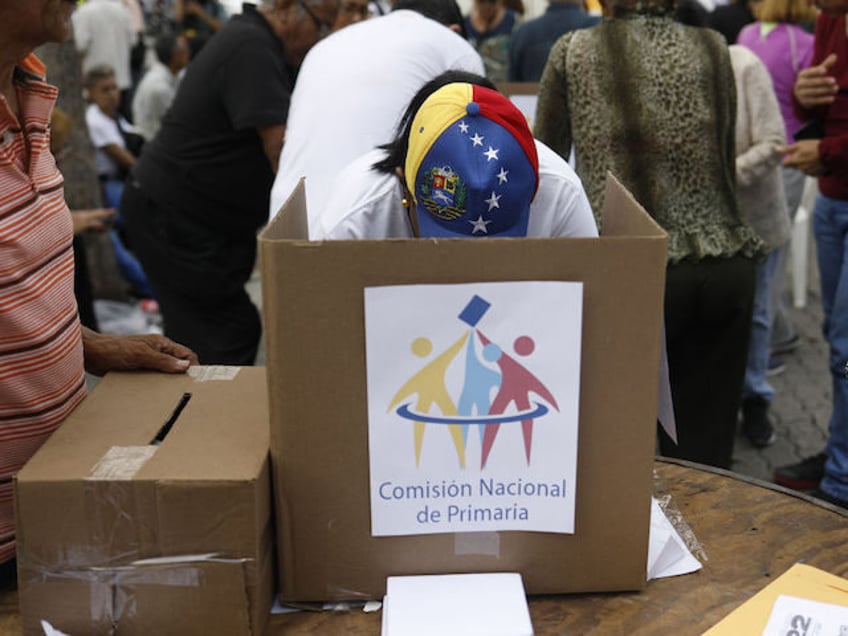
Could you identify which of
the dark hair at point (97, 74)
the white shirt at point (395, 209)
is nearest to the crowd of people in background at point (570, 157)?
the white shirt at point (395, 209)

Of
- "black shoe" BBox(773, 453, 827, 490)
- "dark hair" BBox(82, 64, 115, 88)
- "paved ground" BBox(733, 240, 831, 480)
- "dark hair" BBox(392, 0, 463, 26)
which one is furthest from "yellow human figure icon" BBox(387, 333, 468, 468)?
"dark hair" BBox(82, 64, 115, 88)

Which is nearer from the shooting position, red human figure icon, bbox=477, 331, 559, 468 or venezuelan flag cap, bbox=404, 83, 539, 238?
red human figure icon, bbox=477, 331, 559, 468

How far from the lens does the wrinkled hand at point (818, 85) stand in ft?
9.30

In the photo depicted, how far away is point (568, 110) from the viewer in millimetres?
2650

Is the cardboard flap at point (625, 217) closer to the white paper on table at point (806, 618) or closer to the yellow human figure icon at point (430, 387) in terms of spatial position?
the yellow human figure icon at point (430, 387)

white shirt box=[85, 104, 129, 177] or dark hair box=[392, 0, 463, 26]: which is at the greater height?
dark hair box=[392, 0, 463, 26]

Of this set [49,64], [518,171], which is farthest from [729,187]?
[49,64]

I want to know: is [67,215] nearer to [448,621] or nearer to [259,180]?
[448,621]

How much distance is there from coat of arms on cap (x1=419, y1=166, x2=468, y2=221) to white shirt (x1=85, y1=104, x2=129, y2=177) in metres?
4.74

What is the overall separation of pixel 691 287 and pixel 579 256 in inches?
60.8

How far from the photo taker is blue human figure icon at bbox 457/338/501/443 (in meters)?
1.15

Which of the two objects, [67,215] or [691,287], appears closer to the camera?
[67,215]

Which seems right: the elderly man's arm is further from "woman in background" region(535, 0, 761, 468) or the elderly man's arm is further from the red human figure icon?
the red human figure icon

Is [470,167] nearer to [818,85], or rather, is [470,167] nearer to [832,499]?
[818,85]
